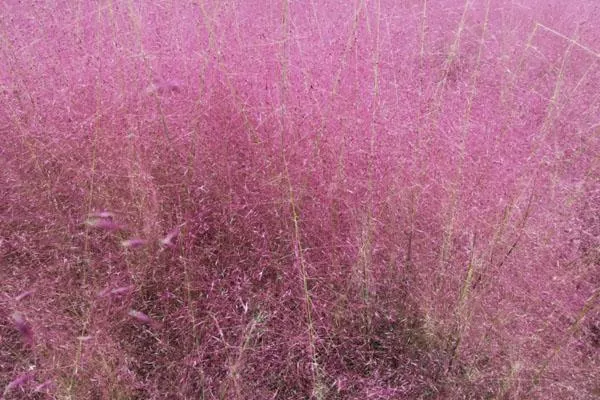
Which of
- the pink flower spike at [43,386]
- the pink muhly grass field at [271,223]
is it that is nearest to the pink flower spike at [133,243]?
the pink muhly grass field at [271,223]

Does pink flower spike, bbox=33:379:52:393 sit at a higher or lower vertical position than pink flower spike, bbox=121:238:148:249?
lower

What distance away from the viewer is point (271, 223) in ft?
A: 5.39

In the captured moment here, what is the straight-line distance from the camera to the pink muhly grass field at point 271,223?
4.44 ft

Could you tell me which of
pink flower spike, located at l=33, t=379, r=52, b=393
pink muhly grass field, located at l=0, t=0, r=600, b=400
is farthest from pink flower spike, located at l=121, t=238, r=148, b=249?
pink flower spike, located at l=33, t=379, r=52, b=393

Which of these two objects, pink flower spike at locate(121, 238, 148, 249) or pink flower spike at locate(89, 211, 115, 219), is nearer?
pink flower spike at locate(121, 238, 148, 249)

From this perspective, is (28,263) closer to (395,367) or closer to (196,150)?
(196,150)

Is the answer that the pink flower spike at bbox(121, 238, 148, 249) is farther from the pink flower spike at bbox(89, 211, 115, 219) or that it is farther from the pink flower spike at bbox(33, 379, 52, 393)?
the pink flower spike at bbox(33, 379, 52, 393)

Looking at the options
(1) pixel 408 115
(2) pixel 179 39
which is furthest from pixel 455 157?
(2) pixel 179 39

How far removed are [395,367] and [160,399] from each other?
0.58m

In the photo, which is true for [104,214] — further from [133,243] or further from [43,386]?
[43,386]

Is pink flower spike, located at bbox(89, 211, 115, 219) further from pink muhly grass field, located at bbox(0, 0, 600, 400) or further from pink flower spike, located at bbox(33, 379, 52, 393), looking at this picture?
pink flower spike, located at bbox(33, 379, 52, 393)

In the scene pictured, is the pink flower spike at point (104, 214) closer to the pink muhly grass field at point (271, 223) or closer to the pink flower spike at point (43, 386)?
the pink muhly grass field at point (271, 223)

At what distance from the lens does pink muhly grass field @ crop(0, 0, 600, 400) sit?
1.35 meters

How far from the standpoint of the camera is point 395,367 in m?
1.38
